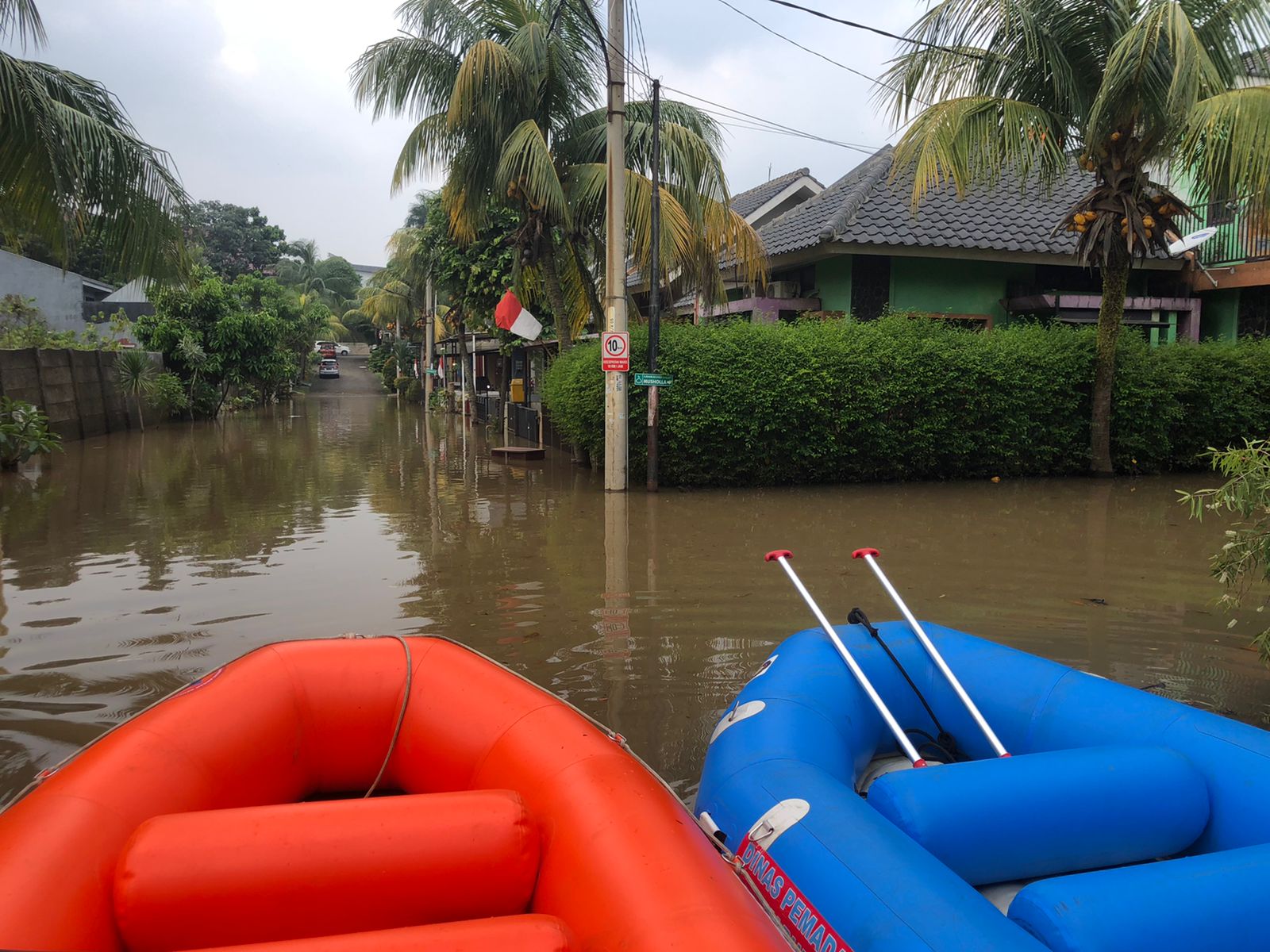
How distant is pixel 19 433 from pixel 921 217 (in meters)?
14.0

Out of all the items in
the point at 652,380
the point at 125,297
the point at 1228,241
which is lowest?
the point at 652,380

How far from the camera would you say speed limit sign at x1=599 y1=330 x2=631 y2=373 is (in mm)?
11164

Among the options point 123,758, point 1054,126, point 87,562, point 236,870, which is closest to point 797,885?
point 236,870

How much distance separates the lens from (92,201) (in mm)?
8250

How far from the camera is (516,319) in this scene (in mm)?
16797

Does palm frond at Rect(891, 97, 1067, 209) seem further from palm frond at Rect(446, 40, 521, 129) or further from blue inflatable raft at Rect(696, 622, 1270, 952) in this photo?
blue inflatable raft at Rect(696, 622, 1270, 952)

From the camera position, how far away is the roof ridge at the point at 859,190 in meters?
14.3

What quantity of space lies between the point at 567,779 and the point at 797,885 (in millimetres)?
668

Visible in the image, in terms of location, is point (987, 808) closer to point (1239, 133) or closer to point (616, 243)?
point (1239, 133)

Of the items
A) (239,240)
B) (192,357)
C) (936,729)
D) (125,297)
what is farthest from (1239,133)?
(239,240)

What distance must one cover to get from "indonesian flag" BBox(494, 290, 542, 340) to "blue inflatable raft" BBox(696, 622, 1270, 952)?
43.9 ft

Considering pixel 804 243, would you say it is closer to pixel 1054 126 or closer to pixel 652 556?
pixel 1054 126

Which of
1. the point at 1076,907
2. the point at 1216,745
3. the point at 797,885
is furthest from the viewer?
the point at 1216,745

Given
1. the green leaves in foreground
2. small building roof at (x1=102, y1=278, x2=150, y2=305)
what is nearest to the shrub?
the green leaves in foreground
